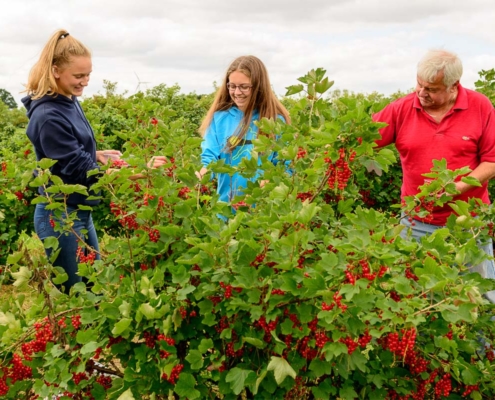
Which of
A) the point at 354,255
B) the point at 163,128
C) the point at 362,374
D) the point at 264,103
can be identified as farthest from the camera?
the point at 264,103

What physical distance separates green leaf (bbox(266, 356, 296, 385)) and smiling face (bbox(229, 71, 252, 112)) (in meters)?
2.26

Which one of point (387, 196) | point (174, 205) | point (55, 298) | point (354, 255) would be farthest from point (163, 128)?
point (387, 196)

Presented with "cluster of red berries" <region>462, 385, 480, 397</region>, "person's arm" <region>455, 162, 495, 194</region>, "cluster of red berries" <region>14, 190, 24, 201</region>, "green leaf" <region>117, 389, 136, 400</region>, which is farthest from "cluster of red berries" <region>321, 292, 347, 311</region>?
"cluster of red berries" <region>14, 190, 24, 201</region>

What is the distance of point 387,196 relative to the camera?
631cm

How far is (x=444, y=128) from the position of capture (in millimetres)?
3344

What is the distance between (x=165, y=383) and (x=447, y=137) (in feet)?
7.20

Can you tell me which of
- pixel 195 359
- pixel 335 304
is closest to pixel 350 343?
pixel 335 304

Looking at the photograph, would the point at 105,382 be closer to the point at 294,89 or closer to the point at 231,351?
the point at 231,351

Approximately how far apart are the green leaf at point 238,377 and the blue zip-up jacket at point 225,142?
65.3 inches

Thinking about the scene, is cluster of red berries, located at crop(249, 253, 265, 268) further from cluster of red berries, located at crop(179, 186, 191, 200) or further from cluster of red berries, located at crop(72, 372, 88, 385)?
cluster of red berries, located at crop(72, 372, 88, 385)

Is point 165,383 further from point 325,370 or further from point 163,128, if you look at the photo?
point 163,128

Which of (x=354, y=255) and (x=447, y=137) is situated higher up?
(x=447, y=137)

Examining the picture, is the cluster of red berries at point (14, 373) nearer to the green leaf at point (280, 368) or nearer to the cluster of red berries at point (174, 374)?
the cluster of red berries at point (174, 374)

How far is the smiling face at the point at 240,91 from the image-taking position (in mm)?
3670
